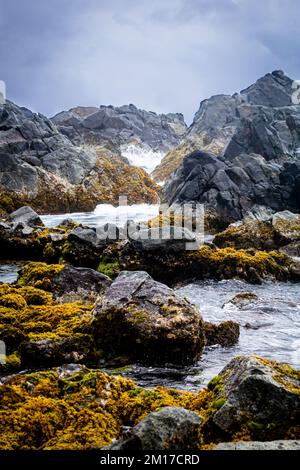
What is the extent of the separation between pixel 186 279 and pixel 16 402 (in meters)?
17.3

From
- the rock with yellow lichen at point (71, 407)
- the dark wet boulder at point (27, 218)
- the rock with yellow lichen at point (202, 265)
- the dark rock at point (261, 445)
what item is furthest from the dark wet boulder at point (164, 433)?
the dark wet boulder at point (27, 218)

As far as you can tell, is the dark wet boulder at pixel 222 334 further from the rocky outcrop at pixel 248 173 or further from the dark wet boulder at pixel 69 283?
the rocky outcrop at pixel 248 173

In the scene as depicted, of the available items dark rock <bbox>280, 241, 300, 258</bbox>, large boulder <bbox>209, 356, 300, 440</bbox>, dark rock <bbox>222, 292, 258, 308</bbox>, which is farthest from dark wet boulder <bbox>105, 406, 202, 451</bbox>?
dark rock <bbox>280, 241, 300, 258</bbox>

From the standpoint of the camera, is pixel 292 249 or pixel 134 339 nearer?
pixel 134 339

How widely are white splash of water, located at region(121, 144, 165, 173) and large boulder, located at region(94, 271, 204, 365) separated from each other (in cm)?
14619

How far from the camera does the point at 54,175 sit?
72.8 m

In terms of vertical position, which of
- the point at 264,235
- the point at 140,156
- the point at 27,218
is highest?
the point at 140,156

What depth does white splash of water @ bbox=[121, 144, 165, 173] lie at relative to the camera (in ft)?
517

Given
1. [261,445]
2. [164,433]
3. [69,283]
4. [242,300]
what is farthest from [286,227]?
[164,433]

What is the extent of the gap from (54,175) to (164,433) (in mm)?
71196

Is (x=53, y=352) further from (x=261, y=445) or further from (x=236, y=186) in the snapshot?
(x=236, y=186)

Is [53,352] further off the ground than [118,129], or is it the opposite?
[118,129]

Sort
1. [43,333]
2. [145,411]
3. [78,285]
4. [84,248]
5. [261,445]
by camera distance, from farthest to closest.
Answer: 1. [84,248]
2. [78,285]
3. [43,333]
4. [145,411]
5. [261,445]

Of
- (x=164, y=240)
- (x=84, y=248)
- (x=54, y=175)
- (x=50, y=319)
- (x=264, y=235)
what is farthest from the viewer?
A: (x=54, y=175)
